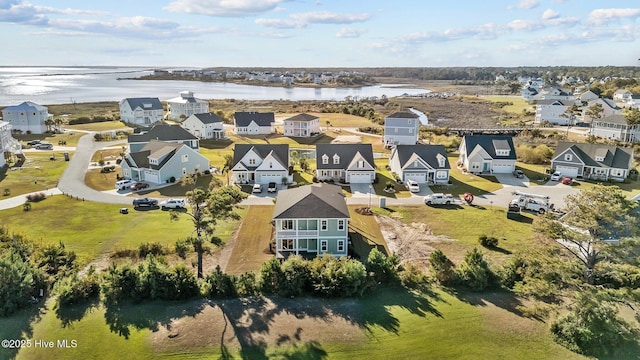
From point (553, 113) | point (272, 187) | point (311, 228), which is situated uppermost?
point (553, 113)

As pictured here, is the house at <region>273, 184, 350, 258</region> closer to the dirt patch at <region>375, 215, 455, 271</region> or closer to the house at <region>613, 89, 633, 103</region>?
the dirt patch at <region>375, 215, 455, 271</region>

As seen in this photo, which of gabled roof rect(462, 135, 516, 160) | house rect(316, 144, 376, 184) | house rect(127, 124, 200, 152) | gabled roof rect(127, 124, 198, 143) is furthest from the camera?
gabled roof rect(127, 124, 198, 143)

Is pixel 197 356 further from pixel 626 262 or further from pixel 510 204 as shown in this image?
pixel 510 204

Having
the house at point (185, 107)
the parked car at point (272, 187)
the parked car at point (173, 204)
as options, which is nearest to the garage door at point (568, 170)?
the parked car at point (272, 187)

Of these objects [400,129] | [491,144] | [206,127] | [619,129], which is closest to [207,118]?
[206,127]

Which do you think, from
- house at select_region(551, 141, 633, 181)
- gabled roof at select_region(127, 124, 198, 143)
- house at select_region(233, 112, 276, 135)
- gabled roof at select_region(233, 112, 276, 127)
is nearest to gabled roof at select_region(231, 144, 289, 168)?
gabled roof at select_region(127, 124, 198, 143)

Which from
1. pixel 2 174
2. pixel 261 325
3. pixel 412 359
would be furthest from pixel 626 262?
pixel 2 174

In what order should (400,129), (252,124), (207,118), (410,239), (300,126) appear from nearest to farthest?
(410,239), (400,129), (207,118), (300,126), (252,124)

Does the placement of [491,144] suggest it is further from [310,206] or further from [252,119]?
[252,119]
